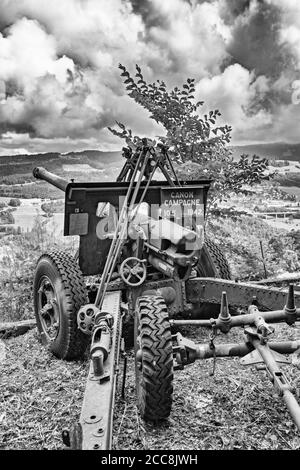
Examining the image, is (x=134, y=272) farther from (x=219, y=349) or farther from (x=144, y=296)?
(x=219, y=349)

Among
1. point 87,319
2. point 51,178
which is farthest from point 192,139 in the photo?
point 87,319

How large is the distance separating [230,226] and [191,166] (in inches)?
141

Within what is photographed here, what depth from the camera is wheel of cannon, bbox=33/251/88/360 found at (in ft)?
14.0

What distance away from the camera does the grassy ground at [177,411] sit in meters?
2.97

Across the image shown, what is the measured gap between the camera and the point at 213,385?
12.2 feet

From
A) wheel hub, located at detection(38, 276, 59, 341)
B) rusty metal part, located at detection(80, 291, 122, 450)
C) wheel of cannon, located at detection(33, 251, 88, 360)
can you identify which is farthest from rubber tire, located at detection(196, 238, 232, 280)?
rusty metal part, located at detection(80, 291, 122, 450)

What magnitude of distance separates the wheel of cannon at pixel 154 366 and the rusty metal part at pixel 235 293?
1292 mm

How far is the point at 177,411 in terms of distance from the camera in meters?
3.32

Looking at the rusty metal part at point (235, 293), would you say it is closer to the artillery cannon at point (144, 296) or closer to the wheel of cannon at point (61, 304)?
the artillery cannon at point (144, 296)

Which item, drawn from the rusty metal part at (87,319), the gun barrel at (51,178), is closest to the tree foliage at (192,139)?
the gun barrel at (51,178)

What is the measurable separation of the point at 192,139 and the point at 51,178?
2379 millimetres
